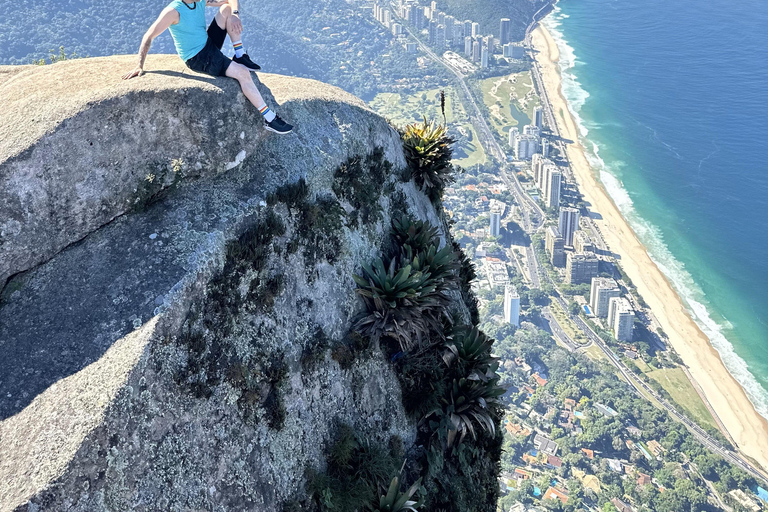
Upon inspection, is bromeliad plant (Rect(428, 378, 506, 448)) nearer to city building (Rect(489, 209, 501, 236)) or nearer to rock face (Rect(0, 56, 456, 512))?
rock face (Rect(0, 56, 456, 512))

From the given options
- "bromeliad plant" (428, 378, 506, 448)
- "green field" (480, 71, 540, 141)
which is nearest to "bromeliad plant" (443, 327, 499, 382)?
"bromeliad plant" (428, 378, 506, 448)

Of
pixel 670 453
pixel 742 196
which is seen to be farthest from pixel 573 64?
pixel 670 453

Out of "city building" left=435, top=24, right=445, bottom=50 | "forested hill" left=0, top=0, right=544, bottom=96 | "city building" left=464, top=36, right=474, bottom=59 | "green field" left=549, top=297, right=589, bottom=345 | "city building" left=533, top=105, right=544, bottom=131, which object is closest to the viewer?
"green field" left=549, top=297, right=589, bottom=345

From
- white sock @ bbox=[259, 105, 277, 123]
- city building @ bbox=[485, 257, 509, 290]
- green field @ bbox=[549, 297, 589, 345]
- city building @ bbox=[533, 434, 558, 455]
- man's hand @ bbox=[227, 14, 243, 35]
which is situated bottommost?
green field @ bbox=[549, 297, 589, 345]

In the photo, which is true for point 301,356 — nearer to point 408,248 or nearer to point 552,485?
point 408,248

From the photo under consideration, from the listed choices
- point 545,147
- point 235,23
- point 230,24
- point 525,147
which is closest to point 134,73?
point 230,24

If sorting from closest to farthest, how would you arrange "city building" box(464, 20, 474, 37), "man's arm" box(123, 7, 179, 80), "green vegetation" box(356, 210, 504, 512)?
"man's arm" box(123, 7, 179, 80) → "green vegetation" box(356, 210, 504, 512) → "city building" box(464, 20, 474, 37)

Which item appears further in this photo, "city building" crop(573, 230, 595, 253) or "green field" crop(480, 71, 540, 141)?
"green field" crop(480, 71, 540, 141)

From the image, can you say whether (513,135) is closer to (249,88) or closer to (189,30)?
(249,88)

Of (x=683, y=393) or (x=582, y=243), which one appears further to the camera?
(x=582, y=243)
